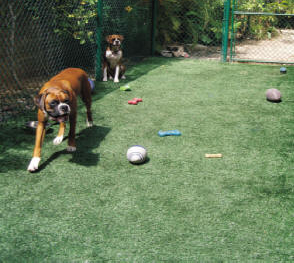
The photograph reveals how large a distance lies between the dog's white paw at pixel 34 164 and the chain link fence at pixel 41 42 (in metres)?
2.02

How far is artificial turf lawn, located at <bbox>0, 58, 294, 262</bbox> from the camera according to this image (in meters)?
2.34

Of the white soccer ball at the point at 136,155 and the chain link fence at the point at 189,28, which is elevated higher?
the chain link fence at the point at 189,28

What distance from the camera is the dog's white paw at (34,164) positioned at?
11.1 feet

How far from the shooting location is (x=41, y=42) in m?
6.98

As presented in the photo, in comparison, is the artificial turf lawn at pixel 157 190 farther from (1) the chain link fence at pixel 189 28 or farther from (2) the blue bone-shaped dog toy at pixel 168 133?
(1) the chain link fence at pixel 189 28

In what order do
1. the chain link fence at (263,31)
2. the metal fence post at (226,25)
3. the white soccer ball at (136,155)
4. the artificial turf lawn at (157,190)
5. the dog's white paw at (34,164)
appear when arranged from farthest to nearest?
the chain link fence at (263,31)
the metal fence post at (226,25)
the white soccer ball at (136,155)
the dog's white paw at (34,164)
the artificial turf lawn at (157,190)

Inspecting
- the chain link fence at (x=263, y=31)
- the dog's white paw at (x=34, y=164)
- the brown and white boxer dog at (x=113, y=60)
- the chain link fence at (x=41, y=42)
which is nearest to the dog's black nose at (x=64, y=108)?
the dog's white paw at (x=34, y=164)

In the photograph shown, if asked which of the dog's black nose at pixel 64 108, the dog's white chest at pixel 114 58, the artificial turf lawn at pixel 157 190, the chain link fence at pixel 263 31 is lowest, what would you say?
the artificial turf lawn at pixel 157 190

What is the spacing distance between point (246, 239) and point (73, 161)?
200cm

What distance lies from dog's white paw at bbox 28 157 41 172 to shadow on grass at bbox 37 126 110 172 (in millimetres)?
65

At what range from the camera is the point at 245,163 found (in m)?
3.66

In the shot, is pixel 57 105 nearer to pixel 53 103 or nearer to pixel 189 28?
pixel 53 103

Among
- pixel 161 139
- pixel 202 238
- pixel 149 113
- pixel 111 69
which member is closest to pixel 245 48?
pixel 111 69

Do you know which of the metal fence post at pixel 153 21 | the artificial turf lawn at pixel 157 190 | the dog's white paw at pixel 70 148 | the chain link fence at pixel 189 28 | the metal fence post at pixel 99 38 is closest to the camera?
the artificial turf lawn at pixel 157 190
